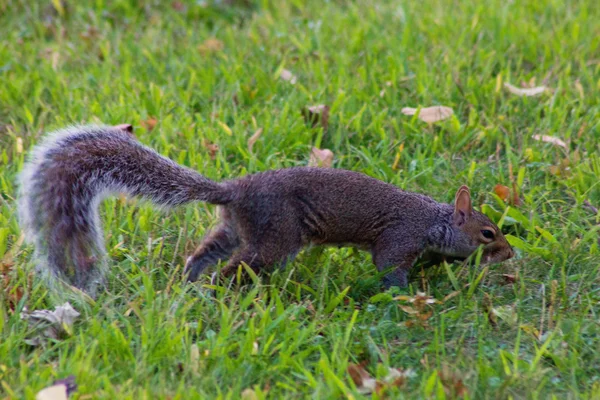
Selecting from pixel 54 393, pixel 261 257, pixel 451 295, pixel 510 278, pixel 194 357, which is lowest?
pixel 510 278

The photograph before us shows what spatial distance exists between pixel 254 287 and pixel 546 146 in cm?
192

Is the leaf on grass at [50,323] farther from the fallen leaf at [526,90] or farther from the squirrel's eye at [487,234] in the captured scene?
the fallen leaf at [526,90]

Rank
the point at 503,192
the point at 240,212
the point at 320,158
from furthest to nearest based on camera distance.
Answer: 1. the point at 320,158
2. the point at 503,192
3. the point at 240,212

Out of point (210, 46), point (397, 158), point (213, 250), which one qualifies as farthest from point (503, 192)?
point (210, 46)

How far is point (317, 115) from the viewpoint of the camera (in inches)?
184

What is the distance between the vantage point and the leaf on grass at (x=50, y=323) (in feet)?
9.61

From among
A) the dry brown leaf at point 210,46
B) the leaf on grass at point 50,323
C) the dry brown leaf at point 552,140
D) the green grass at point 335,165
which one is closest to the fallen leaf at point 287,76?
the green grass at point 335,165

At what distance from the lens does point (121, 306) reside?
10.5ft

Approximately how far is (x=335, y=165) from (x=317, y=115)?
0.39 m

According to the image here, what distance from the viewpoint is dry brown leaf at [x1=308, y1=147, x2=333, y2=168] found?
4312mm

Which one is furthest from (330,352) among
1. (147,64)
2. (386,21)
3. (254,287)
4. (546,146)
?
(386,21)

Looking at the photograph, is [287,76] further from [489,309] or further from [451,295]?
[489,309]

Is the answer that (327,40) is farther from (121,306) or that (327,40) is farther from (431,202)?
(121,306)

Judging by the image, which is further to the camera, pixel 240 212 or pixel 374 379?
pixel 240 212
